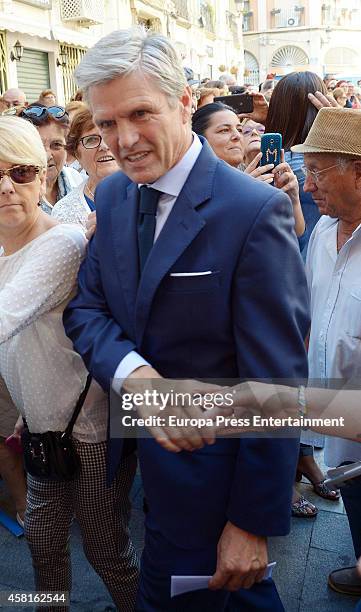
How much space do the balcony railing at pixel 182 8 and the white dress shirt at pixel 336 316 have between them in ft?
95.6

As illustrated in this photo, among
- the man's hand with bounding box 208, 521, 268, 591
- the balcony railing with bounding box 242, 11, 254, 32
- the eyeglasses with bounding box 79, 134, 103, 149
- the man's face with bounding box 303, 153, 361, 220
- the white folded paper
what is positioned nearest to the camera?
the man's hand with bounding box 208, 521, 268, 591

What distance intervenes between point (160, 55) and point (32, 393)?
1058 mm

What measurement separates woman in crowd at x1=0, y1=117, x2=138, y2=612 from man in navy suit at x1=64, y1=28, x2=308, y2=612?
160 millimetres

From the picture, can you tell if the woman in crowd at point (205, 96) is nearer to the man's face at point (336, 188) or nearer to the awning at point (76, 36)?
the man's face at point (336, 188)

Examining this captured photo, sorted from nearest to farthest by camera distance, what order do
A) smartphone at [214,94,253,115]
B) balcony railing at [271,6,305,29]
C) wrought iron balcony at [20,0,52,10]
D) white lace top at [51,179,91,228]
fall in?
1. white lace top at [51,179,91,228]
2. smartphone at [214,94,253,115]
3. wrought iron balcony at [20,0,52,10]
4. balcony railing at [271,6,305,29]

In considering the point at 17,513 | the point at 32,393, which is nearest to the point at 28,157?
the point at 32,393

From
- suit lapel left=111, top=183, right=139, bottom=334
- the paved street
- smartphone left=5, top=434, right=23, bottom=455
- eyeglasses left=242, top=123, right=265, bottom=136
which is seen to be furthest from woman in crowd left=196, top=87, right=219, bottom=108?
suit lapel left=111, top=183, right=139, bottom=334

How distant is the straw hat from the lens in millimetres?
2178

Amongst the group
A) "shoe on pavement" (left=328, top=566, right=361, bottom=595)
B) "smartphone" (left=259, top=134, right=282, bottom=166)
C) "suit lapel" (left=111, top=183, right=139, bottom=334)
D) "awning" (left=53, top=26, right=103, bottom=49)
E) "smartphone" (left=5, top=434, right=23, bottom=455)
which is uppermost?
"awning" (left=53, top=26, right=103, bottom=49)

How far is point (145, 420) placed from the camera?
4.66ft

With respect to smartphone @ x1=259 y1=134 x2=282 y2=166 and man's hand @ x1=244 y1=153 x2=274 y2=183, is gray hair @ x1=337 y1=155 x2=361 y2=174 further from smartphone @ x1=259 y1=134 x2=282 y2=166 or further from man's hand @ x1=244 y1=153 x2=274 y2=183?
smartphone @ x1=259 y1=134 x2=282 y2=166

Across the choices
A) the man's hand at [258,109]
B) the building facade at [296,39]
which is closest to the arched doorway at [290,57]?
the building facade at [296,39]

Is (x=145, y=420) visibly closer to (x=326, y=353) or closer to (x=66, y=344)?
(x=66, y=344)

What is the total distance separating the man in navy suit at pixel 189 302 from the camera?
136 centimetres
